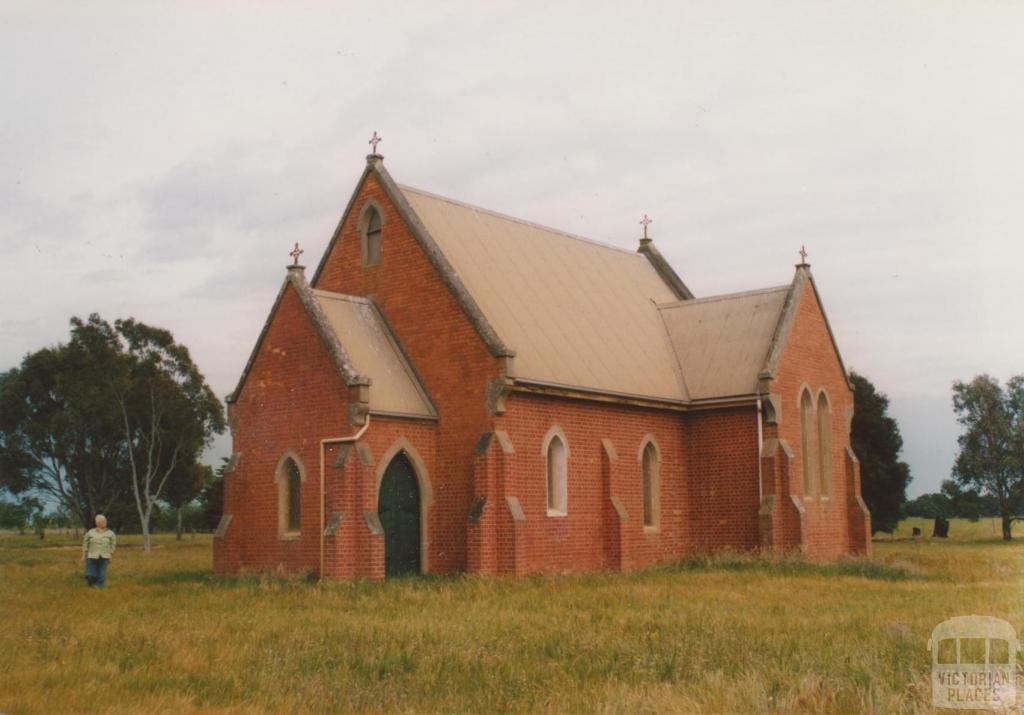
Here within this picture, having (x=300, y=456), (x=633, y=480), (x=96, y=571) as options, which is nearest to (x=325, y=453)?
(x=300, y=456)

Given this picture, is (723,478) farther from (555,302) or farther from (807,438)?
(555,302)

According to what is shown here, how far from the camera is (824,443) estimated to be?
37.0 meters

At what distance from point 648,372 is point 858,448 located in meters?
32.0

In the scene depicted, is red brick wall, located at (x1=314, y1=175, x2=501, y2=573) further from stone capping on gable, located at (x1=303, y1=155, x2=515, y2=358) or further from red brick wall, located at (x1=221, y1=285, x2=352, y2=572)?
red brick wall, located at (x1=221, y1=285, x2=352, y2=572)

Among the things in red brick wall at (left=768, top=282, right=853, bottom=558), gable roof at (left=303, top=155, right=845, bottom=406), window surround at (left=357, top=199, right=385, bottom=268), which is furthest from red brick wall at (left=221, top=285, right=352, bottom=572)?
red brick wall at (left=768, top=282, right=853, bottom=558)

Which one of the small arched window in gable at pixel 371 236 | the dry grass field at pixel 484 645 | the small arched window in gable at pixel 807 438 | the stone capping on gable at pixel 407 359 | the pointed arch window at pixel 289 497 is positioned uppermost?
the small arched window in gable at pixel 371 236

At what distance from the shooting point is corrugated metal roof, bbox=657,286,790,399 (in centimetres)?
3451

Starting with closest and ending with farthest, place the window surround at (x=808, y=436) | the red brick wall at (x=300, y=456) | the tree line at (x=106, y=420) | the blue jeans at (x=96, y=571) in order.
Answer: the blue jeans at (x=96, y=571) < the red brick wall at (x=300, y=456) < the window surround at (x=808, y=436) < the tree line at (x=106, y=420)

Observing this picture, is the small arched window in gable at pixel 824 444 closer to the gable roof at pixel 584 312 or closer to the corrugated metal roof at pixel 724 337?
the corrugated metal roof at pixel 724 337

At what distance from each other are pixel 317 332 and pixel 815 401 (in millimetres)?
16875

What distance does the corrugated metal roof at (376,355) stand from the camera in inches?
1120

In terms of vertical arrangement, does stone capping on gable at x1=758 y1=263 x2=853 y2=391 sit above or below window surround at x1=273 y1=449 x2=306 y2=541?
above

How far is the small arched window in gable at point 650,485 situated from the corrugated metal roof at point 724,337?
2540 millimetres
